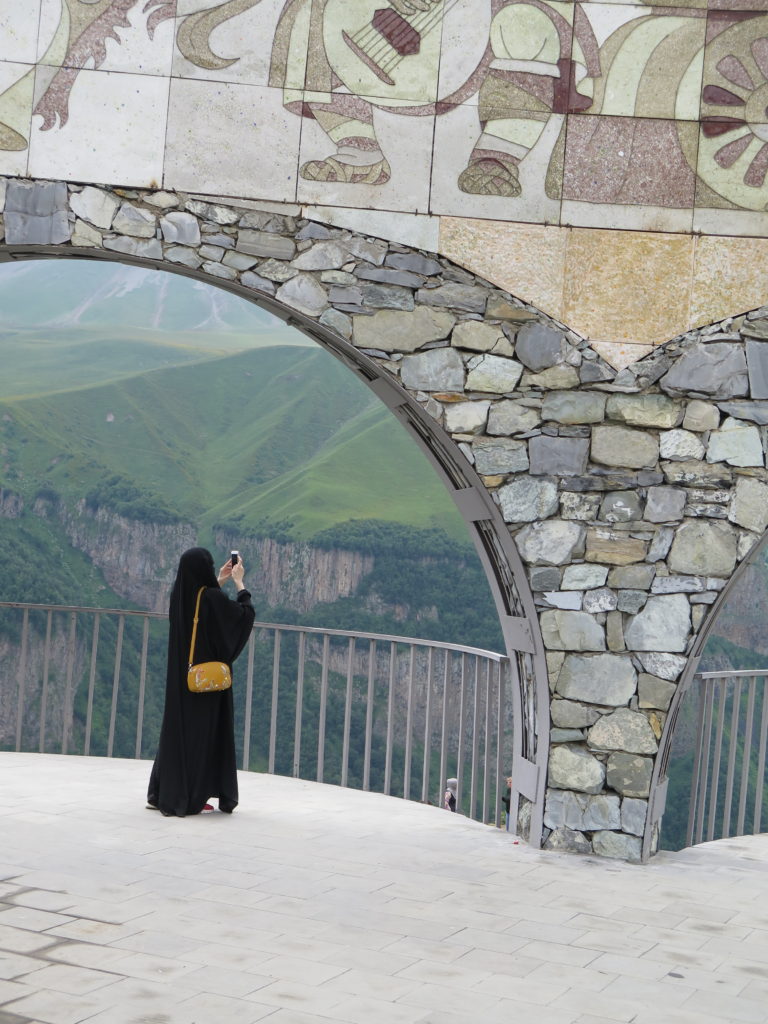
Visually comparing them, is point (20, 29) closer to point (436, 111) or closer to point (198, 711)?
point (436, 111)

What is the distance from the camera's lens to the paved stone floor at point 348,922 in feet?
9.52

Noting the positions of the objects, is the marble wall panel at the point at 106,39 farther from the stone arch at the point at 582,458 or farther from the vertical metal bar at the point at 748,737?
the vertical metal bar at the point at 748,737

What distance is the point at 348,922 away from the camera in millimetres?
3588

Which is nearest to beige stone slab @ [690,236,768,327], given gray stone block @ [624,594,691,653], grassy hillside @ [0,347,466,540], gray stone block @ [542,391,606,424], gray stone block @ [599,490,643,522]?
gray stone block @ [542,391,606,424]

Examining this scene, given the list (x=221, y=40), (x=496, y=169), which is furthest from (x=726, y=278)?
(x=221, y=40)

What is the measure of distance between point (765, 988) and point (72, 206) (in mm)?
3822

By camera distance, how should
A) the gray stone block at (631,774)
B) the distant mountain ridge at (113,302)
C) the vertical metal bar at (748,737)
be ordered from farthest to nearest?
the distant mountain ridge at (113,302), the vertical metal bar at (748,737), the gray stone block at (631,774)

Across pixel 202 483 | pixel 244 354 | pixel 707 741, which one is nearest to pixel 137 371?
pixel 244 354

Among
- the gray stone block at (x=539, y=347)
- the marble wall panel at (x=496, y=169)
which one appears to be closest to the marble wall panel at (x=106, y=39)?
the marble wall panel at (x=496, y=169)

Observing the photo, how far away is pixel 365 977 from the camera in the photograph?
3086mm

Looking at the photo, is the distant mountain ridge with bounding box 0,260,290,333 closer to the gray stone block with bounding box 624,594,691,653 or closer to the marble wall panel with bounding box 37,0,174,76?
the marble wall panel with bounding box 37,0,174,76

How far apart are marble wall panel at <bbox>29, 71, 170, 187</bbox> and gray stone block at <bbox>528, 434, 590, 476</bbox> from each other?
6.36 feet

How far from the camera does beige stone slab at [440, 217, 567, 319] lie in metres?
4.75

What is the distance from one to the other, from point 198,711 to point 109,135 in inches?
98.2
